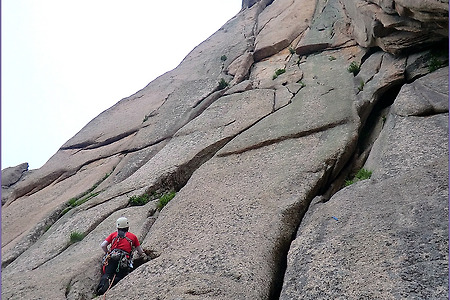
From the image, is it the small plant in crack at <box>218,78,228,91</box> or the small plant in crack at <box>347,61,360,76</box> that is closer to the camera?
the small plant in crack at <box>347,61,360,76</box>

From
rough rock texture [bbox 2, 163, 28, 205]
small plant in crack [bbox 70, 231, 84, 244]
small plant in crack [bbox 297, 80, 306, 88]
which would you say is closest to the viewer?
small plant in crack [bbox 70, 231, 84, 244]

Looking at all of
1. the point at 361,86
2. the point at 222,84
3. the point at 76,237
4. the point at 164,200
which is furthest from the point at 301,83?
the point at 76,237

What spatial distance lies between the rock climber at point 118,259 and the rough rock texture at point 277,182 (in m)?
0.39

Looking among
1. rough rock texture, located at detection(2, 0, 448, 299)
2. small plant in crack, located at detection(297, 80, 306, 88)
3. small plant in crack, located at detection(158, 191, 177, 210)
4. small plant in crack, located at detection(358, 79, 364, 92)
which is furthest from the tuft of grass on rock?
small plant in crack, located at detection(297, 80, 306, 88)

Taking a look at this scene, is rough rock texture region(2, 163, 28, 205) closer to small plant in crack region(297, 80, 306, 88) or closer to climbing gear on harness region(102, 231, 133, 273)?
climbing gear on harness region(102, 231, 133, 273)

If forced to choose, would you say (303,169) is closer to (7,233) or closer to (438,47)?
(438,47)

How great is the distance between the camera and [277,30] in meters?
23.9

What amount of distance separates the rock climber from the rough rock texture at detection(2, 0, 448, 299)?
386 mm

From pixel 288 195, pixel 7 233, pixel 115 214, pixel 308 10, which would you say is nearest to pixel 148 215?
pixel 115 214

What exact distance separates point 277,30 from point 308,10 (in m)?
2.57

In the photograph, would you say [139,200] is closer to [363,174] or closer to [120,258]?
[120,258]

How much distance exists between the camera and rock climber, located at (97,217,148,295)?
9.06 m

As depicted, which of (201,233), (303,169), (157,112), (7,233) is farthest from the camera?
(157,112)

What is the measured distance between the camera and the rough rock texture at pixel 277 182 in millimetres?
7586
